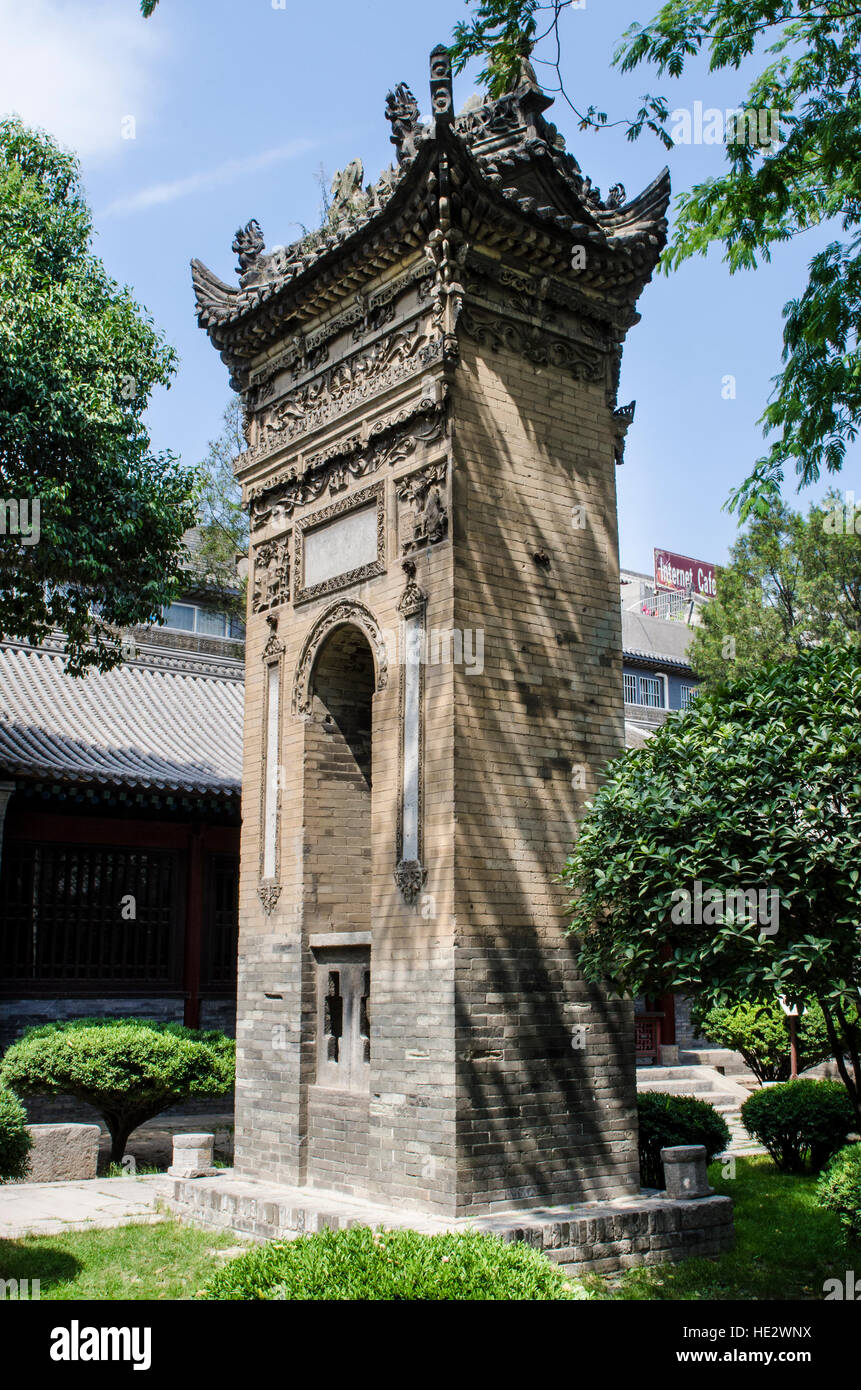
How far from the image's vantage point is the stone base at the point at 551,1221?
329 inches

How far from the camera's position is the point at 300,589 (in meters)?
11.2

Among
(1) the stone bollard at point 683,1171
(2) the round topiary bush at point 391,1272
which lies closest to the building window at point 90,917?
(1) the stone bollard at point 683,1171

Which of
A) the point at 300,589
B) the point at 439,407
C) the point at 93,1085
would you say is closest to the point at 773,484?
the point at 439,407

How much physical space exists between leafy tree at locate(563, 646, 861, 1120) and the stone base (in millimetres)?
1700

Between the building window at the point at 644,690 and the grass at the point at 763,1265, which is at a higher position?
the building window at the point at 644,690

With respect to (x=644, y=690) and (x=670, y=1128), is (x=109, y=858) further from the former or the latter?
(x=644, y=690)

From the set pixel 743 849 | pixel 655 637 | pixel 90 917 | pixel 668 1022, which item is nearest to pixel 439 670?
pixel 743 849

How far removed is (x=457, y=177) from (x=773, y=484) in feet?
11.0

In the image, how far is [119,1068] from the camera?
13.5 m

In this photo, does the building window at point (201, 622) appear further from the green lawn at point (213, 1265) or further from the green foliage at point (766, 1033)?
the green lawn at point (213, 1265)

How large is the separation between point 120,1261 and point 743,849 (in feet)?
17.8

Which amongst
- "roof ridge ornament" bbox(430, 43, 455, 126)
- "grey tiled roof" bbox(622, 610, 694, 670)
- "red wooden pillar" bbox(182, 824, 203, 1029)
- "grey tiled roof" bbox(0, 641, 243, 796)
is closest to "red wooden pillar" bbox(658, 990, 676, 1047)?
"red wooden pillar" bbox(182, 824, 203, 1029)

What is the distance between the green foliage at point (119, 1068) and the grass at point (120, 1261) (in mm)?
3358
